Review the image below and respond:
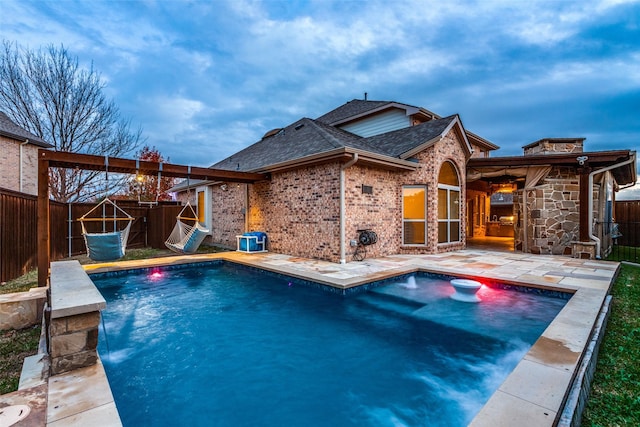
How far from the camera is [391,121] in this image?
1243 centimetres

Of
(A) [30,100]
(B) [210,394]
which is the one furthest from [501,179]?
(A) [30,100]

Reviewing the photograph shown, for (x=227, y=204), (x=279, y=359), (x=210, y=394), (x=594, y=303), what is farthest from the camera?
(x=227, y=204)

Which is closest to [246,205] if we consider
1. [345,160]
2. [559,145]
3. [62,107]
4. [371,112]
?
[345,160]

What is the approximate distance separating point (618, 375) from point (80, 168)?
31.5 feet

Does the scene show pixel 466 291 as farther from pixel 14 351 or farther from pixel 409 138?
pixel 14 351

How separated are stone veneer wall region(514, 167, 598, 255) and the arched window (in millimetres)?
2209

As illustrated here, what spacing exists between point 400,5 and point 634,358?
36.9 ft

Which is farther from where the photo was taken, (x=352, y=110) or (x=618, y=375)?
(x=352, y=110)

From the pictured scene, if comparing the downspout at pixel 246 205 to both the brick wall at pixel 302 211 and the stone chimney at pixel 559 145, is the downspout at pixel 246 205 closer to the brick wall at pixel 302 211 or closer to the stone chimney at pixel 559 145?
the brick wall at pixel 302 211

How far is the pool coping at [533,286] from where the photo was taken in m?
1.93

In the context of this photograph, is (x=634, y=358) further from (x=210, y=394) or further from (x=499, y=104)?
(x=499, y=104)

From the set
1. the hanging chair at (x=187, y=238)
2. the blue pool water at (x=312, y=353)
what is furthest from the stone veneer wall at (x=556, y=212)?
the hanging chair at (x=187, y=238)

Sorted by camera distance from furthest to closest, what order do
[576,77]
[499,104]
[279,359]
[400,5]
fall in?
[499,104]
[576,77]
[400,5]
[279,359]

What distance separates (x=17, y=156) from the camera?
11.8 meters
